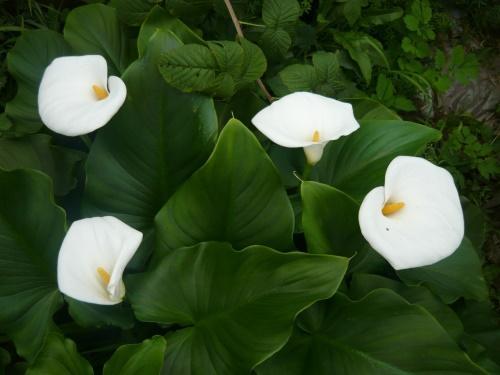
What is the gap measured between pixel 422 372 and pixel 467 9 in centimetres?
136

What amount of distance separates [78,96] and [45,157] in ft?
0.86

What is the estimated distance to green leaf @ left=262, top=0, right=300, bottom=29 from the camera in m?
1.10

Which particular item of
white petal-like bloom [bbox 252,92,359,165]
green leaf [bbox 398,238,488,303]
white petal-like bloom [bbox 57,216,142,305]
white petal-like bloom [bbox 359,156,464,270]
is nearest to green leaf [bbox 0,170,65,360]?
white petal-like bloom [bbox 57,216,142,305]

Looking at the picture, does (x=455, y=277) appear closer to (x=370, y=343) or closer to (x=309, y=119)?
(x=370, y=343)

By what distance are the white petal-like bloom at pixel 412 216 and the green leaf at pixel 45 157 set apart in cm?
62

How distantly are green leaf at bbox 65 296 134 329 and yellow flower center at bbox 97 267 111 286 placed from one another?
7.4 inches

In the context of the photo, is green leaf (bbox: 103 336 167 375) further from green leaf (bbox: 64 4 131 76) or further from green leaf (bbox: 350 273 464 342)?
green leaf (bbox: 64 4 131 76)

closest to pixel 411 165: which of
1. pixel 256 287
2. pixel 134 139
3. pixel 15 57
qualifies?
pixel 256 287

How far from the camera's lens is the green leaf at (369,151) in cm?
95

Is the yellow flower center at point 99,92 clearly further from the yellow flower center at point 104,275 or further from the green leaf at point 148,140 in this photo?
Result: the yellow flower center at point 104,275

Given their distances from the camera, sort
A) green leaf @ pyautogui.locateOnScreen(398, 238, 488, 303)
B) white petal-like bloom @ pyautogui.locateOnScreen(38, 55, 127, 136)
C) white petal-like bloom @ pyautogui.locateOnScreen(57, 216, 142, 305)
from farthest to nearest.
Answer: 1. green leaf @ pyautogui.locateOnScreen(398, 238, 488, 303)
2. white petal-like bloom @ pyautogui.locateOnScreen(38, 55, 127, 136)
3. white petal-like bloom @ pyautogui.locateOnScreen(57, 216, 142, 305)

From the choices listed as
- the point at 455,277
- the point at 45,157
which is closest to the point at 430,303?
the point at 455,277

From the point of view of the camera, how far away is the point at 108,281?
70cm

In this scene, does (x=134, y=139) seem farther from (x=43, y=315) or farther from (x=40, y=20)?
(x=40, y=20)
